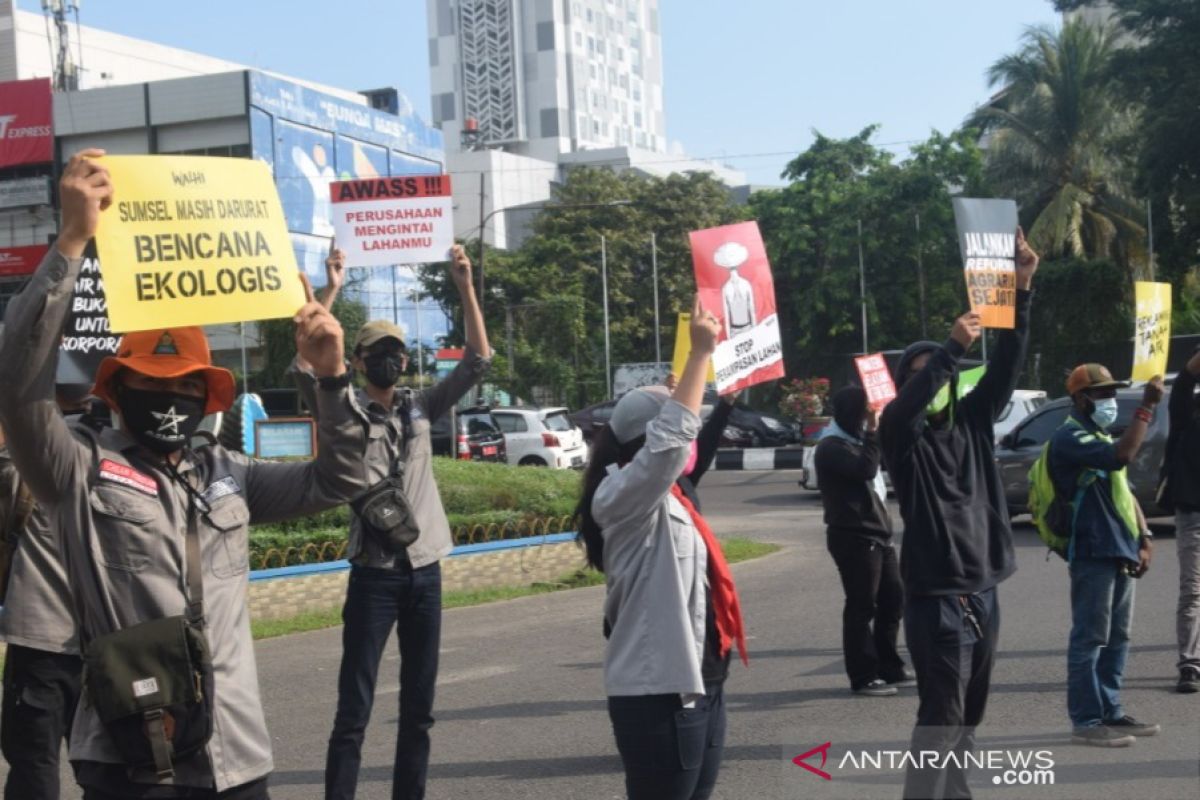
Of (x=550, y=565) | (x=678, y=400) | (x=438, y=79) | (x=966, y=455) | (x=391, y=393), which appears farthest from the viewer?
(x=438, y=79)

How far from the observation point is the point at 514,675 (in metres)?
9.29

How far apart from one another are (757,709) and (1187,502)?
8.63 ft

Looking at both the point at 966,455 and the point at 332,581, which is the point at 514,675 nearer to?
the point at 332,581

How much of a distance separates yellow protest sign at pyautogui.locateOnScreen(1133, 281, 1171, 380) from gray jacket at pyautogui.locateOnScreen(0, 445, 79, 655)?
6.74 m

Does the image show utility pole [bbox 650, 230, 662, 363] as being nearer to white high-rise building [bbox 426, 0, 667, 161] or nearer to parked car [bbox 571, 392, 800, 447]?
parked car [bbox 571, 392, 800, 447]

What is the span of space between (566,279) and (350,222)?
139ft

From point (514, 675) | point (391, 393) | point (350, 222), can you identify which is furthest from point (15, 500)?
point (350, 222)

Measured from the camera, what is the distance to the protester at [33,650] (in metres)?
4.81

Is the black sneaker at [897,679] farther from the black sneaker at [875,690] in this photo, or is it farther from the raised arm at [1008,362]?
the raised arm at [1008,362]

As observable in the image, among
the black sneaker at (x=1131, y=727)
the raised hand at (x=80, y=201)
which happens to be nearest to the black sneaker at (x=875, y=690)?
the black sneaker at (x=1131, y=727)

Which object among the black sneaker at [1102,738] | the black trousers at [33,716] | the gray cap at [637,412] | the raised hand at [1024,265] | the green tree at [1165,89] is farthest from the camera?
the green tree at [1165,89]

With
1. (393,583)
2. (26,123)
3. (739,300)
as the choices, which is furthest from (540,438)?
(26,123)

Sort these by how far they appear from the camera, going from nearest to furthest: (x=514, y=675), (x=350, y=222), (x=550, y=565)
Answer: (x=514, y=675)
(x=350, y=222)
(x=550, y=565)

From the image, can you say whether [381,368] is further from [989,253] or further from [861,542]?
[861,542]
